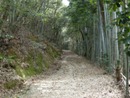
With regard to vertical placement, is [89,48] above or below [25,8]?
below

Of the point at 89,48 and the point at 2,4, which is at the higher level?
the point at 2,4

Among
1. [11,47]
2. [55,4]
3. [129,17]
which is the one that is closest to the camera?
[129,17]

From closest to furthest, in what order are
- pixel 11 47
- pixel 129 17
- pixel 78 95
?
pixel 129 17
pixel 78 95
pixel 11 47

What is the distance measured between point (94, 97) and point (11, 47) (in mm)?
5791

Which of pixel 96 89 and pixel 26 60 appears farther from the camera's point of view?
pixel 26 60

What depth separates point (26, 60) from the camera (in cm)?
1142

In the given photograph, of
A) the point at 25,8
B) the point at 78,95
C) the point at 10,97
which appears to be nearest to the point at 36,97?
the point at 10,97

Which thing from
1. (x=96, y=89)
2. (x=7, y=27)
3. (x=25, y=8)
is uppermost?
(x=25, y=8)

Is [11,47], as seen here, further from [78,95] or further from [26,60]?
[78,95]

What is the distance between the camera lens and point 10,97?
247 inches

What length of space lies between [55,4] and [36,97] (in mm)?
24112

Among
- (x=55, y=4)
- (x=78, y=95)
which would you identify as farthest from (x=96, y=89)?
(x=55, y=4)

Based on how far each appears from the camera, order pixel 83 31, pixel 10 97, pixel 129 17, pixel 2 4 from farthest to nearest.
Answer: pixel 83 31 < pixel 2 4 < pixel 10 97 < pixel 129 17

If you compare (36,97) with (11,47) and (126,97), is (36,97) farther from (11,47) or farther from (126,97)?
(11,47)
